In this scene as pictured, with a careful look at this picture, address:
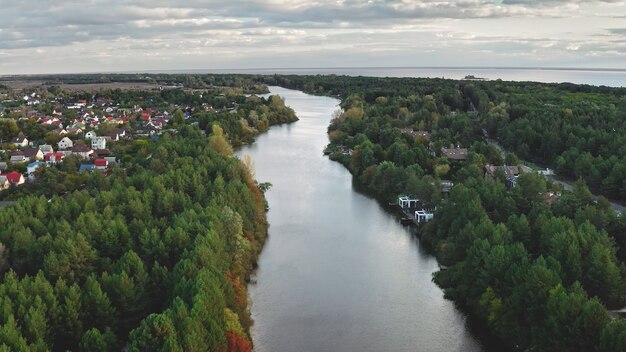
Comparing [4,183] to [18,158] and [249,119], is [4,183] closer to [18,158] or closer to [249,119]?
[18,158]

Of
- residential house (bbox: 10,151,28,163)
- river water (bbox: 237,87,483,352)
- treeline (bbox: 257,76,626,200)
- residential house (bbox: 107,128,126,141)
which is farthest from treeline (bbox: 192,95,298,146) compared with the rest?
river water (bbox: 237,87,483,352)

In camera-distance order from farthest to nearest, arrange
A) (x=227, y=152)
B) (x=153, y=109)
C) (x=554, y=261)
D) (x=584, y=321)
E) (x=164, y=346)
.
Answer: (x=153, y=109)
(x=227, y=152)
(x=554, y=261)
(x=584, y=321)
(x=164, y=346)

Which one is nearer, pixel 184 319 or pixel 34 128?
pixel 184 319

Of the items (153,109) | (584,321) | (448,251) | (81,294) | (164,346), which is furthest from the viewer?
(153,109)

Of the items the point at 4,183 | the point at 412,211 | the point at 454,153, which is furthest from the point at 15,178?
the point at 454,153

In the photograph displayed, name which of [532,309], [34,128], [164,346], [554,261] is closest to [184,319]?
[164,346]

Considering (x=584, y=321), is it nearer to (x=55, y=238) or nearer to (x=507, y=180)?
(x=55, y=238)

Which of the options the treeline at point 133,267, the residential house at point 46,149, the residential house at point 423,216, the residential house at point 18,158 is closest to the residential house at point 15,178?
the residential house at point 18,158

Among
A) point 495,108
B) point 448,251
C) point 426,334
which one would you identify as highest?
point 495,108
